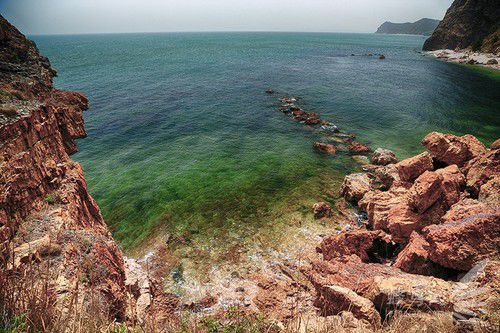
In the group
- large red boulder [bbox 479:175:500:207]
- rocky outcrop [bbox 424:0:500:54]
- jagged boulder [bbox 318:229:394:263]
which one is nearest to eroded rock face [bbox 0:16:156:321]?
jagged boulder [bbox 318:229:394:263]

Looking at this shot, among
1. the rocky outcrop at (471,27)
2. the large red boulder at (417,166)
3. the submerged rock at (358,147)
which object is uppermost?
Result: the rocky outcrop at (471,27)

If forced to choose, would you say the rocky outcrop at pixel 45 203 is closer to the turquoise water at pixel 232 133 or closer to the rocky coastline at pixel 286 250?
the rocky coastline at pixel 286 250

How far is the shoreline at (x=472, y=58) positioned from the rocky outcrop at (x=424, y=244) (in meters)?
99.6

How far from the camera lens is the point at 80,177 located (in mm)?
17109

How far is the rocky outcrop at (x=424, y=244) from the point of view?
411 inches

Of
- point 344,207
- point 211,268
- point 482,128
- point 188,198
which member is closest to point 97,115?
point 188,198

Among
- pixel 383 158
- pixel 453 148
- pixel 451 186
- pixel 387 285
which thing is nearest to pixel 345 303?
pixel 387 285

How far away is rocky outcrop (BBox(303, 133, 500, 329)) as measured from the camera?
10430mm

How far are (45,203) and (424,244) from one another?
2103 cm

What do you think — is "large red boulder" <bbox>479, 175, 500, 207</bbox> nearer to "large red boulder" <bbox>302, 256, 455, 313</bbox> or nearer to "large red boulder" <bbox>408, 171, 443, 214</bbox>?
"large red boulder" <bbox>408, 171, 443, 214</bbox>

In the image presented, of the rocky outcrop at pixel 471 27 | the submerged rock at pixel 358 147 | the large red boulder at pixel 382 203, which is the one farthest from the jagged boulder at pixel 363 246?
the rocky outcrop at pixel 471 27

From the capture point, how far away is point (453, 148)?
892 inches

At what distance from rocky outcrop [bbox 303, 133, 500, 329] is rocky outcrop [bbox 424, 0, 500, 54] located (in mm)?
119336

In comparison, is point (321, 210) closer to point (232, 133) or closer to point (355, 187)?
point (355, 187)
